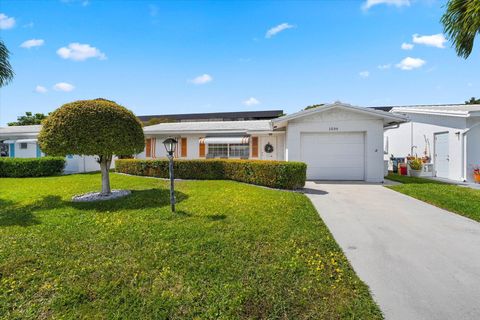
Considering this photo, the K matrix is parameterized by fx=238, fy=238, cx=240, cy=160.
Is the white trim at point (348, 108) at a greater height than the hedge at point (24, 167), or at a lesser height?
greater

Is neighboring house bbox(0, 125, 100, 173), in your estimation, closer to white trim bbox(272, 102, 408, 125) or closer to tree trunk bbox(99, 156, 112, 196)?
tree trunk bbox(99, 156, 112, 196)

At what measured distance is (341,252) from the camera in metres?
4.57

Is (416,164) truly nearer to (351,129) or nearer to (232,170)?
(351,129)

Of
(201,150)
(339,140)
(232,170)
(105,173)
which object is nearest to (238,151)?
(201,150)

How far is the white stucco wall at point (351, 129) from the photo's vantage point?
13.3 meters

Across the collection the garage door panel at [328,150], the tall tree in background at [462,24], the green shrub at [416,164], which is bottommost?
the green shrub at [416,164]

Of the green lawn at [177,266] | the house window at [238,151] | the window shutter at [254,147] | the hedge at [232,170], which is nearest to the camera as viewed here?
the green lawn at [177,266]

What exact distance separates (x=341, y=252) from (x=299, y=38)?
12616 mm

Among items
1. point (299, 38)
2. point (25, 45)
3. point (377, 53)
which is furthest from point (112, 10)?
point (377, 53)

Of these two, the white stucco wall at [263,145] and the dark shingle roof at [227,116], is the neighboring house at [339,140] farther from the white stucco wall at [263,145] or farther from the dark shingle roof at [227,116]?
the dark shingle roof at [227,116]

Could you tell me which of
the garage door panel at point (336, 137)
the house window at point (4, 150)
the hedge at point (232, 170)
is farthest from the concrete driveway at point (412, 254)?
the house window at point (4, 150)

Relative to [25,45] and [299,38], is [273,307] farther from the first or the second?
[299,38]

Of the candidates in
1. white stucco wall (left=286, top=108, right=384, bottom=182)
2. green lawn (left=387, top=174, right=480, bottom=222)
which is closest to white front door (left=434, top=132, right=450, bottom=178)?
white stucco wall (left=286, top=108, right=384, bottom=182)

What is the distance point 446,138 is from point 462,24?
37.4 ft
